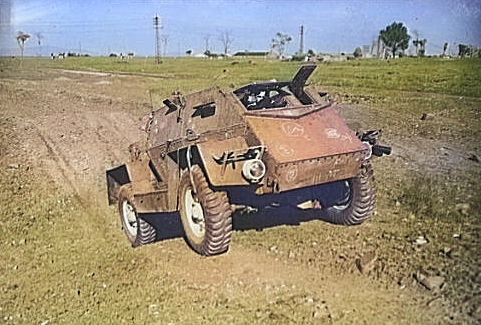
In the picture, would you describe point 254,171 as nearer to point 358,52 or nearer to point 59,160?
point 358,52

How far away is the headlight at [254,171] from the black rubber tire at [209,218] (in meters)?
0.16

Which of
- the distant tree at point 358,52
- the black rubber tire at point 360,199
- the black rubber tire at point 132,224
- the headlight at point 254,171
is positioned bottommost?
the black rubber tire at point 132,224

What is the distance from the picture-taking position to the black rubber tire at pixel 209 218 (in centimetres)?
214

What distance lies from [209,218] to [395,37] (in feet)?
3.16

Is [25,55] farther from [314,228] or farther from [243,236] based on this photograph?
[314,228]

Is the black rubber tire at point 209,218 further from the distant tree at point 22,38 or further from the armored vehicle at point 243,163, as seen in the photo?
the distant tree at point 22,38

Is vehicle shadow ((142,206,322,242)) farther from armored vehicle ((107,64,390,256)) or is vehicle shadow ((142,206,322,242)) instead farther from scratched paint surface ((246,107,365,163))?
scratched paint surface ((246,107,365,163))

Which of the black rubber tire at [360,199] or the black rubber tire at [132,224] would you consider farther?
the black rubber tire at [132,224]

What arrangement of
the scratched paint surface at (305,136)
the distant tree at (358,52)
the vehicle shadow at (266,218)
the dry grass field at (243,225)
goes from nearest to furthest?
the dry grass field at (243,225) → the scratched paint surface at (305,136) → the distant tree at (358,52) → the vehicle shadow at (266,218)

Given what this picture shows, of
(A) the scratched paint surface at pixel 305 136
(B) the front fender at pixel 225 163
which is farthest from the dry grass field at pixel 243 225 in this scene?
(B) the front fender at pixel 225 163

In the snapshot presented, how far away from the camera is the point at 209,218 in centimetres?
215

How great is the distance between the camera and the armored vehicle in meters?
2.08

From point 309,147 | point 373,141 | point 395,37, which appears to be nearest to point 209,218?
point 309,147

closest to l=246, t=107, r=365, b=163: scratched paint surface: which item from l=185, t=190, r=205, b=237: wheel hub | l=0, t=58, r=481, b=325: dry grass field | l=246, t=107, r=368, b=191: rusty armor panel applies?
l=246, t=107, r=368, b=191: rusty armor panel
